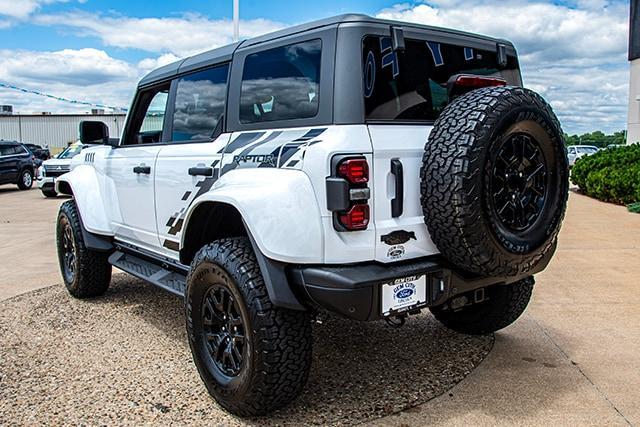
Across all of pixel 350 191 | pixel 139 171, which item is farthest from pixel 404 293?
pixel 139 171

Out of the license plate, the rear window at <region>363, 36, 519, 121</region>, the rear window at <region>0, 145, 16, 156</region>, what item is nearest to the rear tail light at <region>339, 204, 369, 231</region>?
the license plate

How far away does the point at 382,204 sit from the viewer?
112 inches

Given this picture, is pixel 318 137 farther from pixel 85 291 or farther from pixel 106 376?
pixel 85 291

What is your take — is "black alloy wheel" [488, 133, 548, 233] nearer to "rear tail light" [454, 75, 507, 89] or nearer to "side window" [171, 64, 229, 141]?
"rear tail light" [454, 75, 507, 89]

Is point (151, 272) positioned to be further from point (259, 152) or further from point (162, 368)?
point (259, 152)

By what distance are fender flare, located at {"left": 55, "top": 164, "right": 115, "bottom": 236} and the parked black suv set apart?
1551cm

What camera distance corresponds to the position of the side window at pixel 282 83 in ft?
9.98

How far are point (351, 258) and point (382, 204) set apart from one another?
295 millimetres

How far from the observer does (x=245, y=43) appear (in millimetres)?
3574

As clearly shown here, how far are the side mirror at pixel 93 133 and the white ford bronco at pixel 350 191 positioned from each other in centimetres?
166

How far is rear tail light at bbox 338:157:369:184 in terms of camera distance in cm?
272

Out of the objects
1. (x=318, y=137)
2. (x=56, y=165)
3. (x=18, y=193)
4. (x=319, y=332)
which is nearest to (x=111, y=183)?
(x=319, y=332)

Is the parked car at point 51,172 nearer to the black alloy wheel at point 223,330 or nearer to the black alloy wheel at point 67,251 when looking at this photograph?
the black alloy wheel at point 67,251

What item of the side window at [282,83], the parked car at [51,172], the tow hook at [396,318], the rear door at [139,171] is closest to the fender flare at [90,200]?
the rear door at [139,171]
